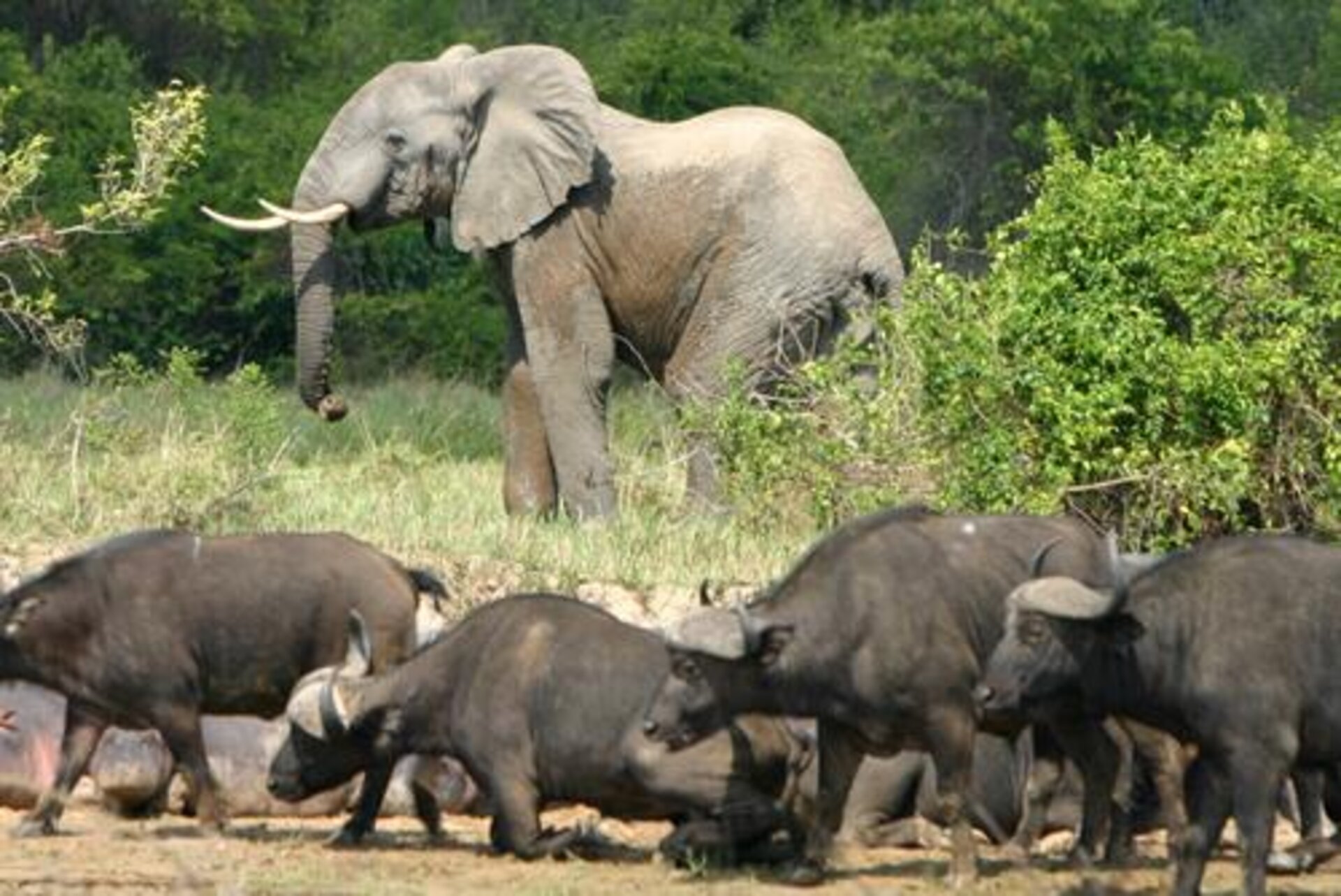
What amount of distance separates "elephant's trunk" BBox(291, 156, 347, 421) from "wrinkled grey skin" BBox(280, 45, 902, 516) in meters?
0.01

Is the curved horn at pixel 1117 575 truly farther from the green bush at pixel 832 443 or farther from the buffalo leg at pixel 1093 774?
the green bush at pixel 832 443

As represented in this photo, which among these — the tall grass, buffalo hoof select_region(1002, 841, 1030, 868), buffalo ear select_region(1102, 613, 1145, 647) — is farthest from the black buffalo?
buffalo ear select_region(1102, 613, 1145, 647)

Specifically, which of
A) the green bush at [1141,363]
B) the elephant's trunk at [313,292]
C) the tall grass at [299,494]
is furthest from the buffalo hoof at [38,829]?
the elephant's trunk at [313,292]

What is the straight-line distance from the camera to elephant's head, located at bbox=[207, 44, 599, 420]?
76.7ft

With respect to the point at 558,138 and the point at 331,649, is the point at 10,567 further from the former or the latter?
the point at 558,138

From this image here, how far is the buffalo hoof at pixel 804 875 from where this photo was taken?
15.5 meters

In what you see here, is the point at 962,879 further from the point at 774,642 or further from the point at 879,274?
the point at 879,274

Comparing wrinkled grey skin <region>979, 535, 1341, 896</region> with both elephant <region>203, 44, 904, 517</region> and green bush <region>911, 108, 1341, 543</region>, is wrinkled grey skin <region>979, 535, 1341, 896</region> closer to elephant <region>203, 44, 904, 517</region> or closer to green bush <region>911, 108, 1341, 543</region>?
green bush <region>911, 108, 1341, 543</region>

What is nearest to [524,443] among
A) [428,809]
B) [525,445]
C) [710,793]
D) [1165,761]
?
[525,445]

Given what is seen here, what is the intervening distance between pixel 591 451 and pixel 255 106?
50.0 feet

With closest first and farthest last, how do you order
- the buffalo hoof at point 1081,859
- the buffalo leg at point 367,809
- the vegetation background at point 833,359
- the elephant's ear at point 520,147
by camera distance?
the buffalo hoof at point 1081,859 < the buffalo leg at point 367,809 < the vegetation background at point 833,359 < the elephant's ear at point 520,147

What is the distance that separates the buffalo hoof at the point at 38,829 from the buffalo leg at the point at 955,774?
3.76 meters

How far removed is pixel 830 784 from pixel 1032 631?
133 cm

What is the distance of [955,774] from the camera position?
15.5m
